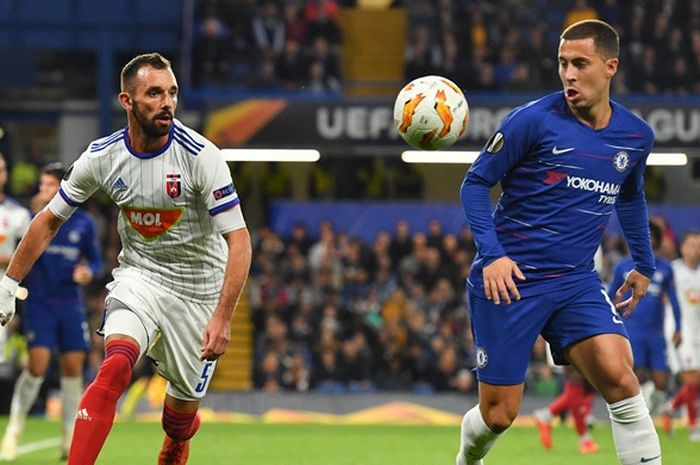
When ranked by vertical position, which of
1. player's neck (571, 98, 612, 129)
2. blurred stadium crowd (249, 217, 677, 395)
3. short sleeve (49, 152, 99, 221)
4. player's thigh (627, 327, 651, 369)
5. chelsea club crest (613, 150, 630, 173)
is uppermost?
player's neck (571, 98, 612, 129)

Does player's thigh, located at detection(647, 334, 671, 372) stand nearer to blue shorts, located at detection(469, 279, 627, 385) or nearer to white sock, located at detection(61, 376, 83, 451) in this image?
white sock, located at detection(61, 376, 83, 451)

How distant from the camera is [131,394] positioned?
1756 cm

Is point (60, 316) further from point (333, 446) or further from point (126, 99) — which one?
point (126, 99)

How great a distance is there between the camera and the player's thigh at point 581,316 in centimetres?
630

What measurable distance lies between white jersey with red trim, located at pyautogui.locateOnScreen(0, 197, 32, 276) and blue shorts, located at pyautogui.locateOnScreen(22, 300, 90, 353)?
2.03ft

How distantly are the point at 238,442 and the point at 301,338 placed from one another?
6.79 metres

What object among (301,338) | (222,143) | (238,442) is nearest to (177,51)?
(222,143)

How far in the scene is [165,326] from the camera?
6879 millimetres

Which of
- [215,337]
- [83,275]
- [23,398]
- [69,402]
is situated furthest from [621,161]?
[23,398]

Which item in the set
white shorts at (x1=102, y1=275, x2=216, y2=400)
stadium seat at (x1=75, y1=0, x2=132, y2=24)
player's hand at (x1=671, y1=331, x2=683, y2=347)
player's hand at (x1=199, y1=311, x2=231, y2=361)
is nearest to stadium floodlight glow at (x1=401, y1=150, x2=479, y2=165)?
stadium seat at (x1=75, y1=0, x2=132, y2=24)

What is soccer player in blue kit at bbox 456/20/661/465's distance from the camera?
20.4 feet

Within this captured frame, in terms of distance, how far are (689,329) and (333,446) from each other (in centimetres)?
397

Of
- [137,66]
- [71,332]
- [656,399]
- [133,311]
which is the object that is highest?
[137,66]

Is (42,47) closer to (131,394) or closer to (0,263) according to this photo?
(131,394)
